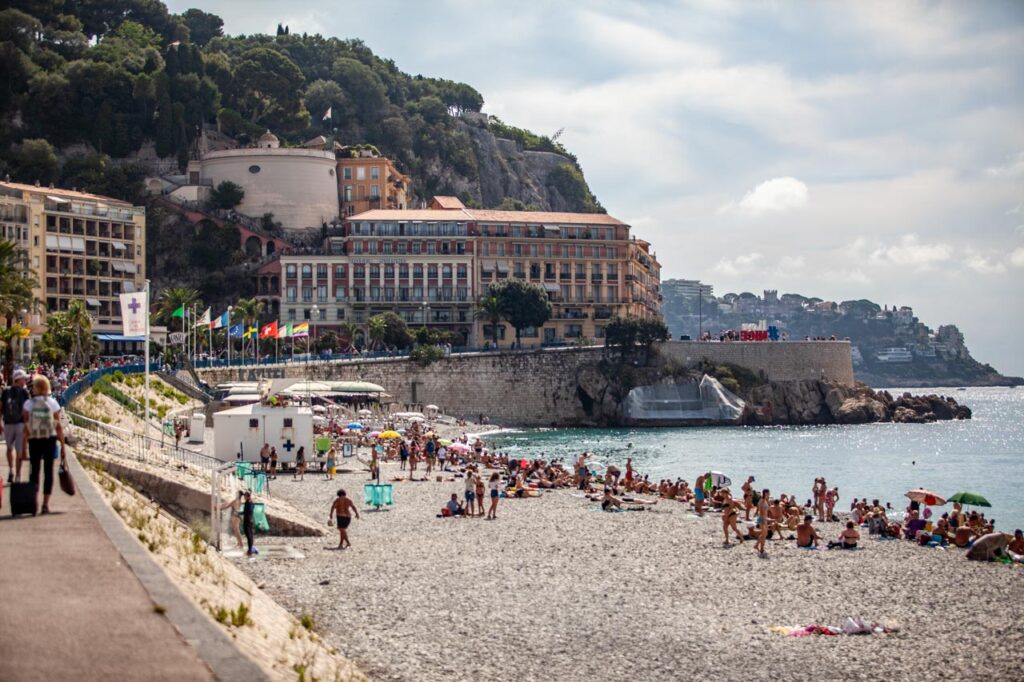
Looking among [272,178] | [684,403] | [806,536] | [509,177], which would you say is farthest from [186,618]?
[509,177]

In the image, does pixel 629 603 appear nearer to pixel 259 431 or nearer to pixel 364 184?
pixel 259 431

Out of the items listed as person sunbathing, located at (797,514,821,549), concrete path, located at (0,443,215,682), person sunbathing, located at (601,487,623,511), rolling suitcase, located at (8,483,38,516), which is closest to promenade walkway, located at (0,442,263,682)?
concrete path, located at (0,443,215,682)

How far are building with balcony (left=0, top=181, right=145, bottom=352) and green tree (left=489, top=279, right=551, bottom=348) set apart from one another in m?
26.8

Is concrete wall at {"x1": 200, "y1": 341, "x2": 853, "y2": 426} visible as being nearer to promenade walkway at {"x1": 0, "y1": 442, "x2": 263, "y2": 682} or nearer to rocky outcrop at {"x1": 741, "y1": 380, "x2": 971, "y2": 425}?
rocky outcrop at {"x1": 741, "y1": 380, "x2": 971, "y2": 425}

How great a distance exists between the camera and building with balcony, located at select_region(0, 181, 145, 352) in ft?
260

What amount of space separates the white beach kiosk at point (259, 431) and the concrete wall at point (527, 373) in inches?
1392

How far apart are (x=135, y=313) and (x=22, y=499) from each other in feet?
71.5

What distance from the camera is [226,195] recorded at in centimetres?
10050

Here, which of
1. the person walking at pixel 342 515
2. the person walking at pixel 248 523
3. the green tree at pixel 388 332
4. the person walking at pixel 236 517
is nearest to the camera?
the person walking at pixel 248 523

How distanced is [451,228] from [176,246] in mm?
22137

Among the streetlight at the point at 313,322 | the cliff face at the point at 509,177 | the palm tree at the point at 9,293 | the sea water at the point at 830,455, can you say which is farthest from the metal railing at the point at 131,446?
the cliff face at the point at 509,177

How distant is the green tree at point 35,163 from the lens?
313ft

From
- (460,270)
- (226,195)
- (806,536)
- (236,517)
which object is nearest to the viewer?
(236,517)

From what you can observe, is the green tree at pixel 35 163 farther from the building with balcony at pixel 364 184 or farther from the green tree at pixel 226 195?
the building with balcony at pixel 364 184
